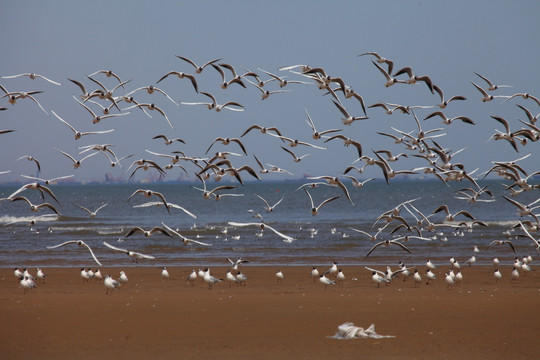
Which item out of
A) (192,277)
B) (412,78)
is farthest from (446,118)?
(192,277)

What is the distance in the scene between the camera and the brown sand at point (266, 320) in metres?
15.0

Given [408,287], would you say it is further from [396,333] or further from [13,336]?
[13,336]

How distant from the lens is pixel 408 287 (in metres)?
24.1

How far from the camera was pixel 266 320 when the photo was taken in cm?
1791

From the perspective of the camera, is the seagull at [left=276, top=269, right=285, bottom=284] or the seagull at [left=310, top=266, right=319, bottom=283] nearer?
the seagull at [left=310, top=266, right=319, bottom=283]

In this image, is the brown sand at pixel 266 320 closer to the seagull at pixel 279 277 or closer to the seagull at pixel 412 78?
the seagull at pixel 279 277

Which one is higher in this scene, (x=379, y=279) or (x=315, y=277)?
(x=379, y=279)

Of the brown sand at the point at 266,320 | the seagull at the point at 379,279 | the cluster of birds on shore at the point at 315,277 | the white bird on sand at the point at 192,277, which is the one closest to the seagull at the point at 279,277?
the cluster of birds on shore at the point at 315,277

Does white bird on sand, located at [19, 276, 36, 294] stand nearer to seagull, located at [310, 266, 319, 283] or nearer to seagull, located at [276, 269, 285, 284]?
seagull, located at [276, 269, 285, 284]

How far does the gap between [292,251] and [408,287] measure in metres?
14.7

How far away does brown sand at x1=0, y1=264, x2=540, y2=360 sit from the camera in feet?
49.2

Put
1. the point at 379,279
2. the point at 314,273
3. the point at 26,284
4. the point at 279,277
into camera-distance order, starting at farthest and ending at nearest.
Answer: the point at 279,277
the point at 314,273
the point at 379,279
the point at 26,284

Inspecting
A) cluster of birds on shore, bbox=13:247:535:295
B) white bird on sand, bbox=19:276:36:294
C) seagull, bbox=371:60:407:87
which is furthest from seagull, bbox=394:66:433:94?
white bird on sand, bbox=19:276:36:294

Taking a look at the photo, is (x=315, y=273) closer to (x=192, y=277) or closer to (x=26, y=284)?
(x=192, y=277)
